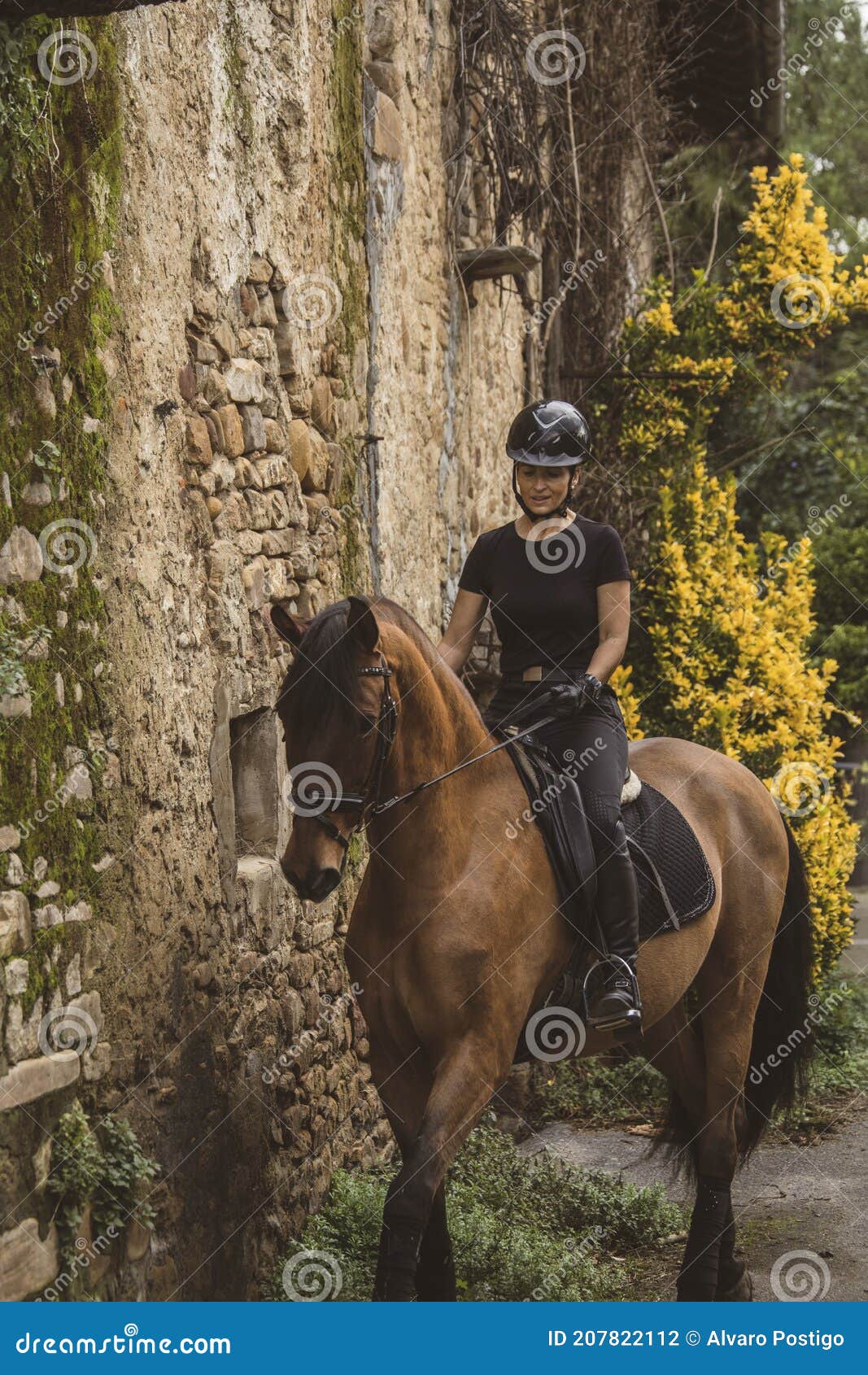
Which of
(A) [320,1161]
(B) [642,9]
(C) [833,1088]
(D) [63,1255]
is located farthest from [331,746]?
(B) [642,9]

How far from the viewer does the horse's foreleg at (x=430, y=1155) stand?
4.00 m

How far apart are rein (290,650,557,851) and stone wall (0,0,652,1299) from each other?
692 mm

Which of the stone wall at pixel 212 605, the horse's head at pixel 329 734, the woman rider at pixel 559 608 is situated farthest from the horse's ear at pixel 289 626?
the woman rider at pixel 559 608

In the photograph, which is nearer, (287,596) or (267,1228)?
(267,1228)

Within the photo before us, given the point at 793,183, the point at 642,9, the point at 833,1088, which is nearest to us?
the point at 833,1088

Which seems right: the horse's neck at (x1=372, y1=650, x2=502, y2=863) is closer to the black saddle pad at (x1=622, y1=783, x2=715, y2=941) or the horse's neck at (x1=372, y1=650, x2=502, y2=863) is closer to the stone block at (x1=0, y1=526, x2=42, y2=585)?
the black saddle pad at (x1=622, y1=783, x2=715, y2=941)

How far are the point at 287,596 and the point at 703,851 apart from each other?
6.21ft

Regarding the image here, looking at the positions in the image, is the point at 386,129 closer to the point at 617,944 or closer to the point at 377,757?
the point at 377,757

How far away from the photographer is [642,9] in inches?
446

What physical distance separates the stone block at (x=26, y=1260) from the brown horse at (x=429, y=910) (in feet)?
2.91

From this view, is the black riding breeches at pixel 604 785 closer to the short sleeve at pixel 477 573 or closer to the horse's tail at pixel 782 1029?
the short sleeve at pixel 477 573

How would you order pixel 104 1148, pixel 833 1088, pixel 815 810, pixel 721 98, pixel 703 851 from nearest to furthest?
pixel 104 1148, pixel 703 851, pixel 833 1088, pixel 815 810, pixel 721 98

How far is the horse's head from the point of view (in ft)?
12.9

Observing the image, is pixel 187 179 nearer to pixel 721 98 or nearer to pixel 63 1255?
pixel 63 1255
